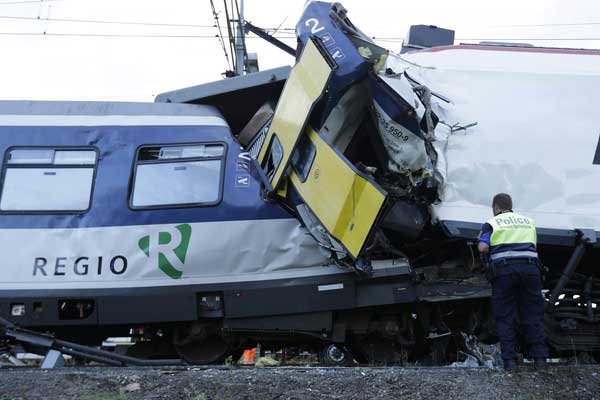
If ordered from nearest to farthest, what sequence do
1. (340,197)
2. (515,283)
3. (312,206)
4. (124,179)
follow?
1. (515,283)
2. (340,197)
3. (312,206)
4. (124,179)

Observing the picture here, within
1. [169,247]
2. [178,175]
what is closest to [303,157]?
[178,175]

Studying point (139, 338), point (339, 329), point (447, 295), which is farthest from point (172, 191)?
point (447, 295)

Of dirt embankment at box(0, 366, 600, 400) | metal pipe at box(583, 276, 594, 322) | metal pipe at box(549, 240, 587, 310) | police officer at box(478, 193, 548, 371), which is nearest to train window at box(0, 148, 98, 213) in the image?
dirt embankment at box(0, 366, 600, 400)

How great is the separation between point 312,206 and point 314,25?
1.62 m

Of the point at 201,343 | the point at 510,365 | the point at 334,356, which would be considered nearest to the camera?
the point at 510,365

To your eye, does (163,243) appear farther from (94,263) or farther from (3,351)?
(3,351)

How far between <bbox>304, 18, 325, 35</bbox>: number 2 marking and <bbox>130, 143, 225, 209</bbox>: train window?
1.55 m

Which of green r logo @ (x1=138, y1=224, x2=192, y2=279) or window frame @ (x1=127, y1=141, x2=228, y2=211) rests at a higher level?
window frame @ (x1=127, y1=141, x2=228, y2=211)

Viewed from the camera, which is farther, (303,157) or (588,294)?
(588,294)

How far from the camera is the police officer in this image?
5074mm

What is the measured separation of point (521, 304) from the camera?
5.23m

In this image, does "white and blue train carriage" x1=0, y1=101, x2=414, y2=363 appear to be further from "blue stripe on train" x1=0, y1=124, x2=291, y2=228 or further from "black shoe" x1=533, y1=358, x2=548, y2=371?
"black shoe" x1=533, y1=358, x2=548, y2=371

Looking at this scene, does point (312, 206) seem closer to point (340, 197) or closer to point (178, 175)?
point (340, 197)

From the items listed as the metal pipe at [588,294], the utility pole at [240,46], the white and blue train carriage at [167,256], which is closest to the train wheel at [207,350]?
the white and blue train carriage at [167,256]
